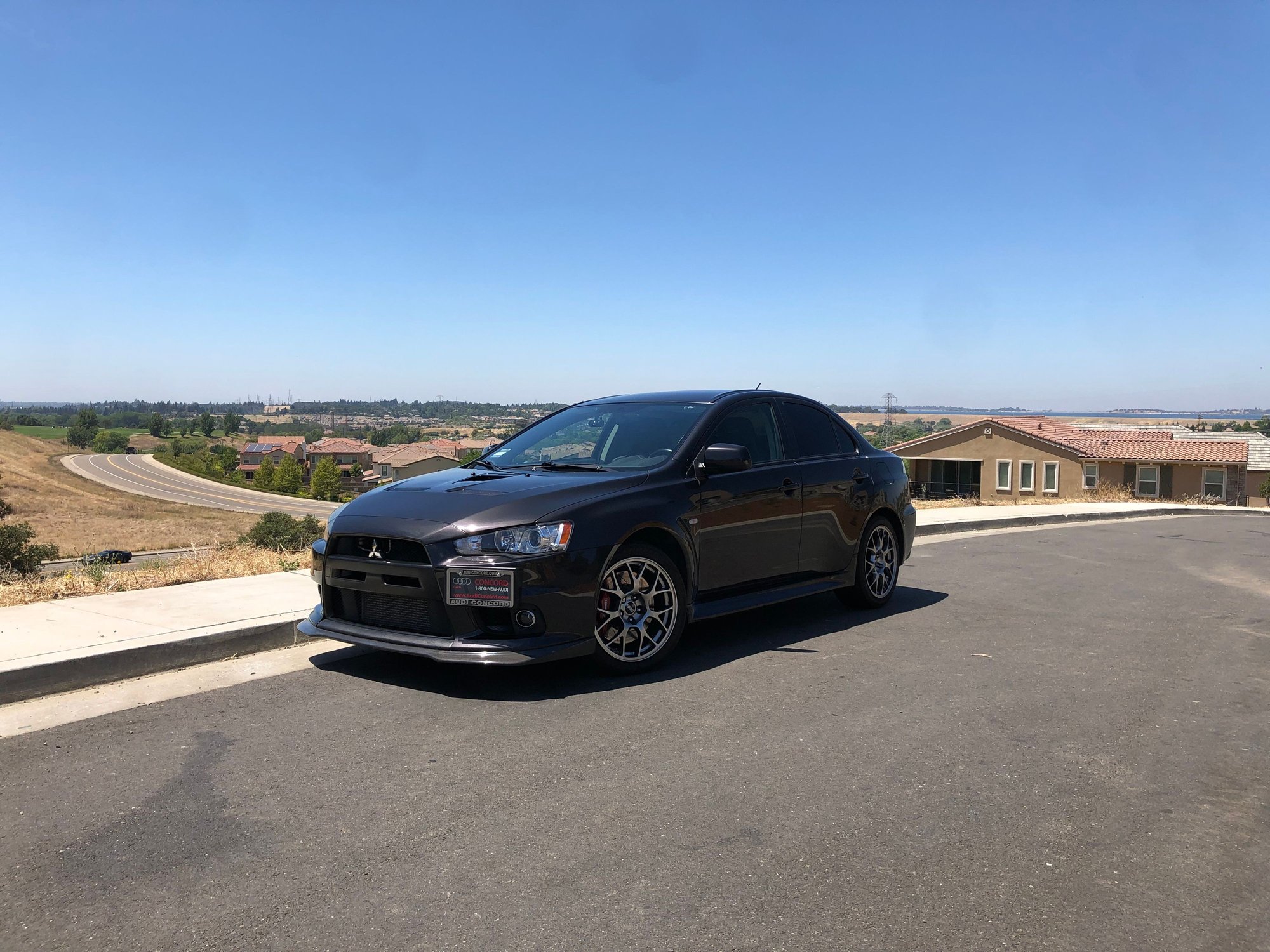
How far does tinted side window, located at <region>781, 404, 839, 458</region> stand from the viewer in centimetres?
725

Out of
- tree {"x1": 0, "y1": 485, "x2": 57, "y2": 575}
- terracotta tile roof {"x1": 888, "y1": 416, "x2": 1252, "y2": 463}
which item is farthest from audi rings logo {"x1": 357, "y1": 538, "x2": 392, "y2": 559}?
terracotta tile roof {"x1": 888, "y1": 416, "x2": 1252, "y2": 463}

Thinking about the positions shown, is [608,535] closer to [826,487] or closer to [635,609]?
[635,609]

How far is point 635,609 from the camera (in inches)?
222

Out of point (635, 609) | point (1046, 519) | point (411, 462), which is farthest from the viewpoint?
point (411, 462)

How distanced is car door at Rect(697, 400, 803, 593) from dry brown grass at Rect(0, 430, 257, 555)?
3263 centimetres

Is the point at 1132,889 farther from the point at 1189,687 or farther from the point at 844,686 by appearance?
the point at 1189,687

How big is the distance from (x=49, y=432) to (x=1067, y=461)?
491 feet

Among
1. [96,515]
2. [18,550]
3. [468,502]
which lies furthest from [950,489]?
[96,515]

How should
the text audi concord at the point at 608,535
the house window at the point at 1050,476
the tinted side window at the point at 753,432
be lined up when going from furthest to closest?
the house window at the point at 1050,476
the tinted side window at the point at 753,432
the text audi concord at the point at 608,535

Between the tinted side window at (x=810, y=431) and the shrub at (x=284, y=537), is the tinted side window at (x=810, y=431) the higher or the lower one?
the higher one

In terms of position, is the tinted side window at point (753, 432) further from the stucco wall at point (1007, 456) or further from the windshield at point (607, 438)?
the stucco wall at point (1007, 456)

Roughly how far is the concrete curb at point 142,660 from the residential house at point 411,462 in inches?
50.0

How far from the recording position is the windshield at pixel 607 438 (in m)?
6.38

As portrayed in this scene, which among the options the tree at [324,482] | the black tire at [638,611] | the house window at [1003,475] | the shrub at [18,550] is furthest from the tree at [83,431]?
the black tire at [638,611]
